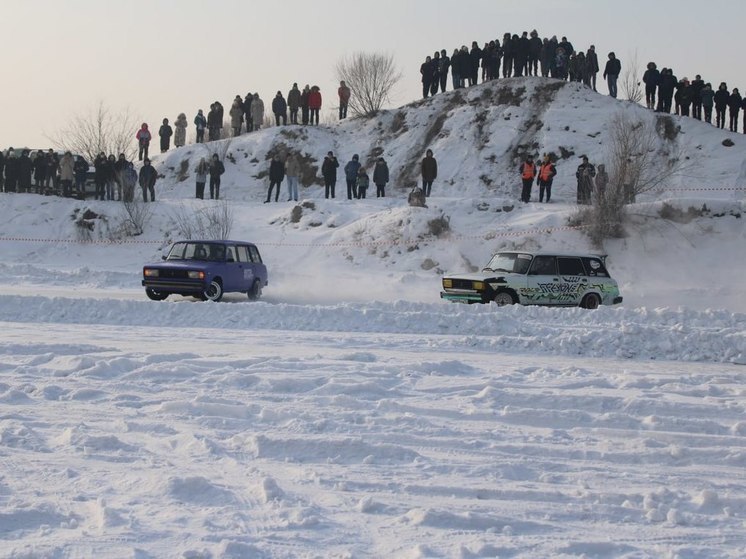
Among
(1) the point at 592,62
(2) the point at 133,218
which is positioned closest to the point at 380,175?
(2) the point at 133,218

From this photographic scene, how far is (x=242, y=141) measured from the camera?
42.6m

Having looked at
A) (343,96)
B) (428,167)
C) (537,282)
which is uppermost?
(343,96)

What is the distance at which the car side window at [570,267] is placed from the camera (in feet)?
59.9

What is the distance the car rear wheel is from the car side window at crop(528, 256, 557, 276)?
741mm

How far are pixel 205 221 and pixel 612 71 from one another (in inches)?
669

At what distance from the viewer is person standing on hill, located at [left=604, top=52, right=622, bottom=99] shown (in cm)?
3516

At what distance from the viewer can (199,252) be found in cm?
1933

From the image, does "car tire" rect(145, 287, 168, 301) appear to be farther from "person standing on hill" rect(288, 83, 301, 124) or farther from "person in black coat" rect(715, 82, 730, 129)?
"person in black coat" rect(715, 82, 730, 129)

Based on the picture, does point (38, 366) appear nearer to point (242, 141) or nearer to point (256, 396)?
point (256, 396)

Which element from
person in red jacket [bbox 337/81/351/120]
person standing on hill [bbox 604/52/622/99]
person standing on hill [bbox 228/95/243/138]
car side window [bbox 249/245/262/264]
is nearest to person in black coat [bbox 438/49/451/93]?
person in red jacket [bbox 337/81/351/120]

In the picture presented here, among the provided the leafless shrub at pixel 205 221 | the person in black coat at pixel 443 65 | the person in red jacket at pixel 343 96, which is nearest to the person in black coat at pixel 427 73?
the person in black coat at pixel 443 65

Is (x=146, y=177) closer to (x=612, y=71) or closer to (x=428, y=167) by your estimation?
(x=428, y=167)

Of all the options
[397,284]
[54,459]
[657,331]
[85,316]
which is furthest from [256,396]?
[397,284]

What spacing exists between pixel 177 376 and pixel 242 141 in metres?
34.0
